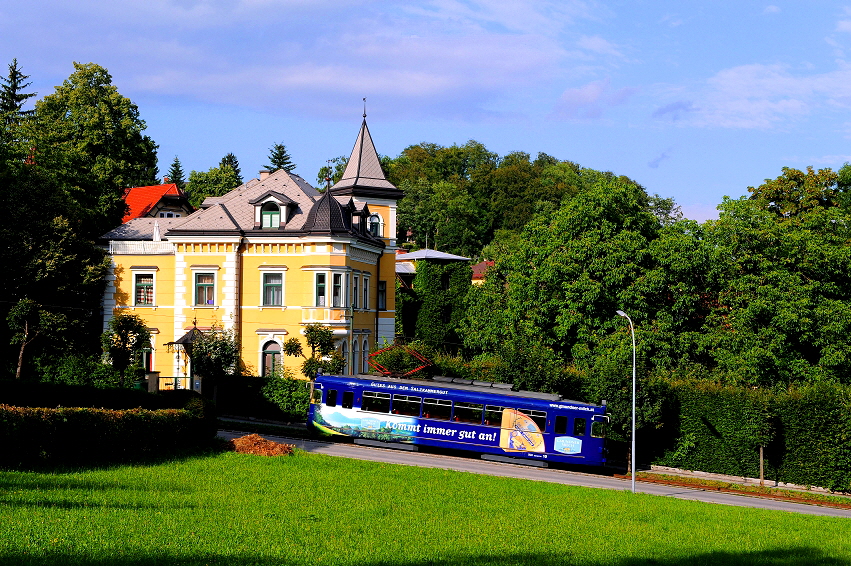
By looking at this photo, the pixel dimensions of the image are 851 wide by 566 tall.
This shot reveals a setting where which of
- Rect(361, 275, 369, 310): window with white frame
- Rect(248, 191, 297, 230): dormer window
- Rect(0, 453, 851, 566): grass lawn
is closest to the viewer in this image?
Rect(0, 453, 851, 566): grass lawn

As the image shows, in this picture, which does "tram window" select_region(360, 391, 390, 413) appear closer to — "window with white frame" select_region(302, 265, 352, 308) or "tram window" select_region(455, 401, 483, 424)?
"tram window" select_region(455, 401, 483, 424)

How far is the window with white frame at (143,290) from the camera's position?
50.2 meters

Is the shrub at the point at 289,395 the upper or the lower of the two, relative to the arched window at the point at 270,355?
lower

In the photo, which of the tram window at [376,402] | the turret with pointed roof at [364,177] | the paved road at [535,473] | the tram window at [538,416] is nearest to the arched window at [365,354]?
the turret with pointed roof at [364,177]

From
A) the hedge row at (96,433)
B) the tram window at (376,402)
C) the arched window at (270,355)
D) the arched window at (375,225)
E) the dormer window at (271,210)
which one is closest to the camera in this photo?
the hedge row at (96,433)

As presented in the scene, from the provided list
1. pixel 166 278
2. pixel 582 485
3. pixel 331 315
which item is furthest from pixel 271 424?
pixel 582 485

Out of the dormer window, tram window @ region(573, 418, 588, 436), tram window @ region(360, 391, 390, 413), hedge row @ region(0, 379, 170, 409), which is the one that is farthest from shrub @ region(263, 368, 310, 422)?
tram window @ region(573, 418, 588, 436)

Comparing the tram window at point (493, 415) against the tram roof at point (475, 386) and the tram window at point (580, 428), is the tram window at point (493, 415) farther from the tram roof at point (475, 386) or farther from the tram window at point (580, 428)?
the tram window at point (580, 428)

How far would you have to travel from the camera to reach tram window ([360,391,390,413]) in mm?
39094

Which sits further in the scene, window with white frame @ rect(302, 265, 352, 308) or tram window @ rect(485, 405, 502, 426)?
window with white frame @ rect(302, 265, 352, 308)

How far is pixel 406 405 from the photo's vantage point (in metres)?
38.8

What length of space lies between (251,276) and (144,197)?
35751 millimetres

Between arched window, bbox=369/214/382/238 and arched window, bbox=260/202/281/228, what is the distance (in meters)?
9.22

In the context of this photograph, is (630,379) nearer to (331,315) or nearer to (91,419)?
(331,315)
